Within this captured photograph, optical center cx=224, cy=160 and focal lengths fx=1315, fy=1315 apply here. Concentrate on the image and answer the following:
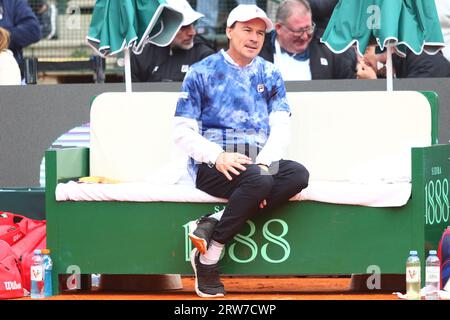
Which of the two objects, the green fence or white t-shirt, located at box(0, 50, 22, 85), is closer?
white t-shirt, located at box(0, 50, 22, 85)

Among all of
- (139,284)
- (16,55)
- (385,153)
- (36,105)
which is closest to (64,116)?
(36,105)

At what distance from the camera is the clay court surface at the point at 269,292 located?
7.70 meters

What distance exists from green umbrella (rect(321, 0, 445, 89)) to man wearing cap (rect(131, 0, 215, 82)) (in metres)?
Answer: 1.81

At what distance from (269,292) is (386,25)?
193 cm

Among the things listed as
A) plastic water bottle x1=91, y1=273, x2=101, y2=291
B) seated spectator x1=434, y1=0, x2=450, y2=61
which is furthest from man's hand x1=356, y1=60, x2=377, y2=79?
plastic water bottle x1=91, y1=273, x2=101, y2=291

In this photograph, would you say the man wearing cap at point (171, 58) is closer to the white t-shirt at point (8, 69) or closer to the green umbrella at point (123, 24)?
the white t-shirt at point (8, 69)

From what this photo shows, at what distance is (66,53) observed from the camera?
13234 millimetres

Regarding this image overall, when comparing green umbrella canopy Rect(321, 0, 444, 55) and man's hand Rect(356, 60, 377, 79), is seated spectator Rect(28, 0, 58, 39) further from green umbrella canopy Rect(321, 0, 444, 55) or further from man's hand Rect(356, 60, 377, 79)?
green umbrella canopy Rect(321, 0, 444, 55)

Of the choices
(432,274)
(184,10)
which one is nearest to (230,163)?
(432,274)

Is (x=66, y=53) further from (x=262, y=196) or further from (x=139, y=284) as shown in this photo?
(x=262, y=196)

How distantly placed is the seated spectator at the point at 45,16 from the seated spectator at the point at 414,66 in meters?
3.72

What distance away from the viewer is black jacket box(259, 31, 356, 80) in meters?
10.4

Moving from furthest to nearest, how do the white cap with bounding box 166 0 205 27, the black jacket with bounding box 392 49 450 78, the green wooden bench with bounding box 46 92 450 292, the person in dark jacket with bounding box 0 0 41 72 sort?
the person in dark jacket with bounding box 0 0 41 72
the black jacket with bounding box 392 49 450 78
the white cap with bounding box 166 0 205 27
the green wooden bench with bounding box 46 92 450 292

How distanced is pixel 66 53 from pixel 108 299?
596cm
